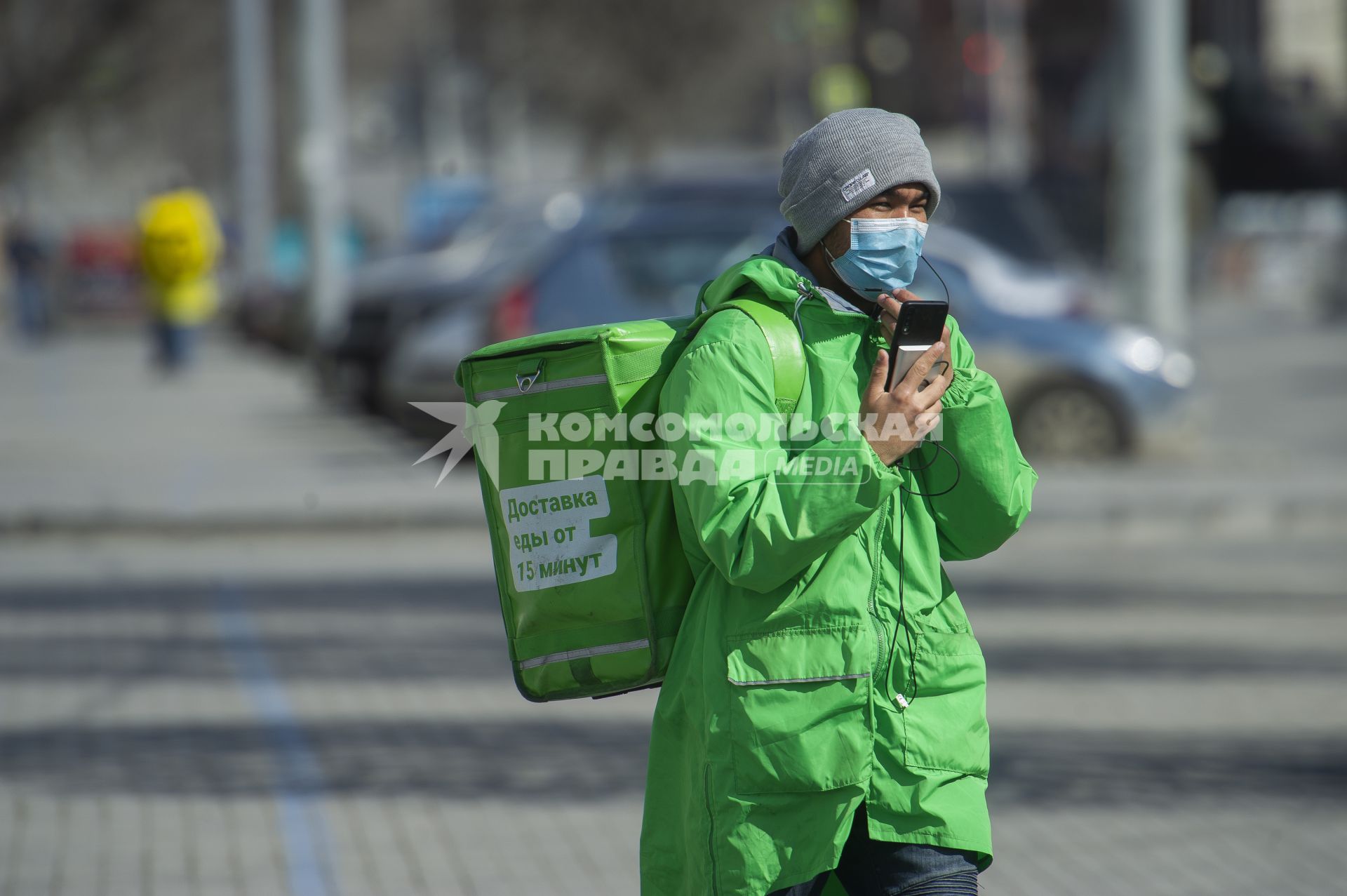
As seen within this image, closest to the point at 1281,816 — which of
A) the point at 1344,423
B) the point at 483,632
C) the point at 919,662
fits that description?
the point at 919,662

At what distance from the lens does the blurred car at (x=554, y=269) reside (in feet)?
42.9

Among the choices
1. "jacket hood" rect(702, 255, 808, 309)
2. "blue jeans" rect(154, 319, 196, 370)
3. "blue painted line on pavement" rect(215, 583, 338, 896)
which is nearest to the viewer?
"jacket hood" rect(702, 255, 808, 309)

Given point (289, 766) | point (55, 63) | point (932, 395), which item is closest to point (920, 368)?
point (932, 395)

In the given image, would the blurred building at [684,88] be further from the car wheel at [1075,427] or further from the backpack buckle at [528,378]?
the backpack buckle at [528,378]

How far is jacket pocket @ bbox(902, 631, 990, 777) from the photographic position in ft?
9.32

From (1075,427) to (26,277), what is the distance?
26.5 metres

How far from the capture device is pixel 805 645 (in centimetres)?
277

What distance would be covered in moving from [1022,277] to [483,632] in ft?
21.5

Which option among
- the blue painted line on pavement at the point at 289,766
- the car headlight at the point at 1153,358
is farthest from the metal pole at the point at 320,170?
the blue painted line on pavement at the point at 289,766

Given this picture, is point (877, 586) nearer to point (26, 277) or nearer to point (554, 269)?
point (554, 269)

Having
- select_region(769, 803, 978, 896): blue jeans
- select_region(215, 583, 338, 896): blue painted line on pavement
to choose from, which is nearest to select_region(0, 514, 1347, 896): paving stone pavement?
select_region(215, 583, 338, 896): blue painted line on pavement

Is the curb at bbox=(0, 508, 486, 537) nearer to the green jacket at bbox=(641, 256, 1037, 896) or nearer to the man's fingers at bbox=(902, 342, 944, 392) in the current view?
the green jacket at bbox=(641, 256, 1037, 896)

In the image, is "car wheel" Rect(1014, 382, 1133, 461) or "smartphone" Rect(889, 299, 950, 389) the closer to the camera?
"smartphone" Rect(889, 299, 950, 389)

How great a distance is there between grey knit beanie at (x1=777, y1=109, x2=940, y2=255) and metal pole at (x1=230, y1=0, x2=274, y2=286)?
2932 centimetres
